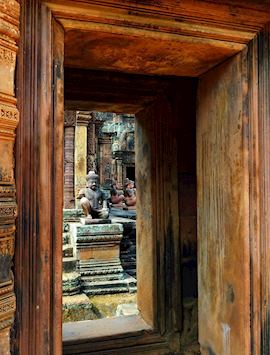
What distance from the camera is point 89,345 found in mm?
2666

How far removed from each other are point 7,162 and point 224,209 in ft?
3.48

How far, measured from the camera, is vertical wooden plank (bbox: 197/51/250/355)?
61.7 inches

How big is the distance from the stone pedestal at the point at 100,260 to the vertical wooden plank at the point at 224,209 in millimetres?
3604

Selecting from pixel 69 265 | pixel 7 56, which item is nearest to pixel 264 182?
pixel 7 56

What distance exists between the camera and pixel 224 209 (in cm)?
170

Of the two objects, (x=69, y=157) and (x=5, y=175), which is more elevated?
(x=69, y=157)

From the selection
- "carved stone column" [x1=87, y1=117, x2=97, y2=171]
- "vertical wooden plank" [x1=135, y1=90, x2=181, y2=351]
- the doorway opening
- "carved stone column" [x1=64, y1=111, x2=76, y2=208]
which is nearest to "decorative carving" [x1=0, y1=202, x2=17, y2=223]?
"vertical wooden plank" [x1=135, y1=90, x2=181, y2=351]

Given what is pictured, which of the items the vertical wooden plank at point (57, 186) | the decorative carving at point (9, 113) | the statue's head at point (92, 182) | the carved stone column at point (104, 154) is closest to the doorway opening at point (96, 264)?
the statue's head at point (92, 182)

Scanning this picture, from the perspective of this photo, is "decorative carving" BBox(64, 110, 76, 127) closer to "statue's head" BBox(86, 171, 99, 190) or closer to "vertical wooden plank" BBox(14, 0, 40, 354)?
"statue's head" BBox(86, 171, 99, 190)

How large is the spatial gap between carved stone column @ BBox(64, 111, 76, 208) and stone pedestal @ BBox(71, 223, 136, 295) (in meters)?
5.61

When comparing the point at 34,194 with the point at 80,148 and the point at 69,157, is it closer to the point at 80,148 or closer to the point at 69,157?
the point at 80,148

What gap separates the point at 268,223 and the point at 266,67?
0.73 meters

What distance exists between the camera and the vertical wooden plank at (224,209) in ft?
5.14

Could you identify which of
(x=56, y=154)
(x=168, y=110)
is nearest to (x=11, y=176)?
(x=56, y=154)
